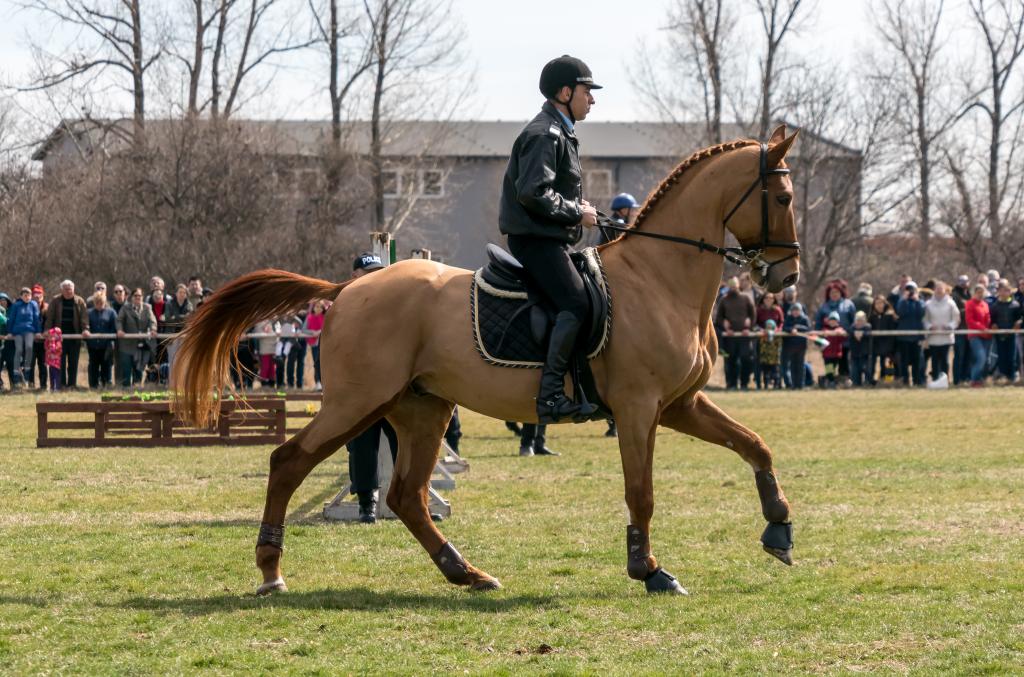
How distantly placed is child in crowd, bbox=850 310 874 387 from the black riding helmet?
21.4 metres

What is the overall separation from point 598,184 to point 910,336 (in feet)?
116

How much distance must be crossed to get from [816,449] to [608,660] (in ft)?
34.9

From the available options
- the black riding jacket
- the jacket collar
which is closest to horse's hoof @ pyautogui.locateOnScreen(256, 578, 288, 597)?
the black riding jacket

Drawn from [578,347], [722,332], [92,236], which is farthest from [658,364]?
[92,236]

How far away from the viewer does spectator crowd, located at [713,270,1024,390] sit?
28.5m

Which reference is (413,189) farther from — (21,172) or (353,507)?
(353,507)

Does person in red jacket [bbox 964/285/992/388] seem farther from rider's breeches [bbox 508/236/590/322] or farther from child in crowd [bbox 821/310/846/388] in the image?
rider's breeches [bbox 508/236/590/322]

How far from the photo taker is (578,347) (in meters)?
8.23

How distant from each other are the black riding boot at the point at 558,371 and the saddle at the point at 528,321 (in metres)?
0.12

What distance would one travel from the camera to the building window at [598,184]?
6081 cm

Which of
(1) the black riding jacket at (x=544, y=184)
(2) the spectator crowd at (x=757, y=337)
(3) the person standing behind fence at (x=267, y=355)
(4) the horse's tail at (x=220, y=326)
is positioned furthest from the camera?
(3) the person standing behind fence at (x=267, y=355)

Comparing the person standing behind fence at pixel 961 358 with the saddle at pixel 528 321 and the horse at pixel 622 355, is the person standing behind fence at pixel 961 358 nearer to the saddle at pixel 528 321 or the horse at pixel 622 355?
the horse at pixel 622 355

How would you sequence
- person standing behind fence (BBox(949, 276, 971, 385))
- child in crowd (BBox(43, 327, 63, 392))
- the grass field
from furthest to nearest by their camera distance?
person standing behind fence (BBox(949, 276, 971, 385)) → child in crowd (BBox(43, 327, 63, 392)) → the grass field

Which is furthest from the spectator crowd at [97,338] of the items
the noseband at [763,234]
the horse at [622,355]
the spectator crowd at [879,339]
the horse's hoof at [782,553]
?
the horse's hoof at [782,553]
